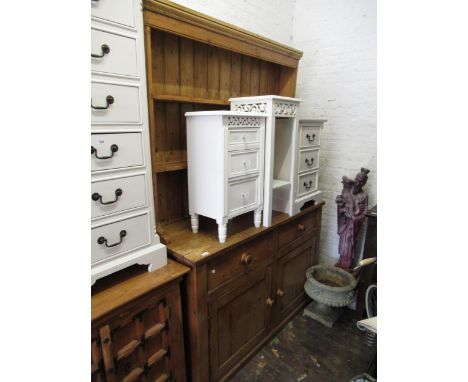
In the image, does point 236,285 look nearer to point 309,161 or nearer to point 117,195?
point 117,195

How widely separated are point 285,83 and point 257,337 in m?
1.86

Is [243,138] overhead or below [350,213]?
overhead

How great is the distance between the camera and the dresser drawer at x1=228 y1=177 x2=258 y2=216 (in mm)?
1474

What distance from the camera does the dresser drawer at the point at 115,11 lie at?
3.12 ft

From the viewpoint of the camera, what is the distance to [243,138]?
57.6 inches

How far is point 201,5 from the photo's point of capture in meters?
1.77

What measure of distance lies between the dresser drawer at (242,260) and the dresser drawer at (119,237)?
0.37 m

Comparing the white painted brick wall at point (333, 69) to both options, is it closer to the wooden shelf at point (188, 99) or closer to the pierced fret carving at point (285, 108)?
the wooden shelf at point (188, 99)

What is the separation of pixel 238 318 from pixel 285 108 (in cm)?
126

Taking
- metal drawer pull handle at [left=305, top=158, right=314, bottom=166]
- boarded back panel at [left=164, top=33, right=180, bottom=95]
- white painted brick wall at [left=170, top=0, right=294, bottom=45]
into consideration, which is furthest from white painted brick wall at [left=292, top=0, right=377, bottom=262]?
boarded back panel at [left=164, top=33, right=180, bottom=95]

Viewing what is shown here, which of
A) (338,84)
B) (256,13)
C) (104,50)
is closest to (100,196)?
(104,50)
